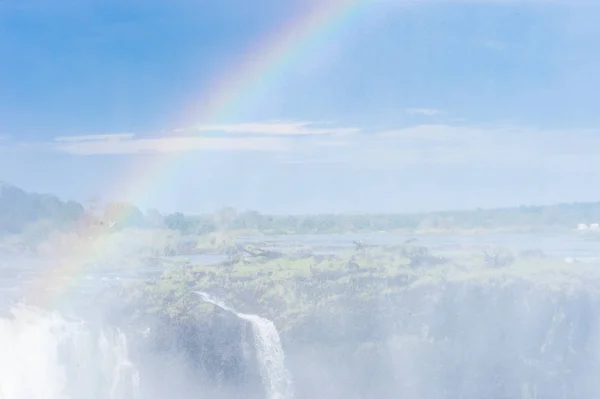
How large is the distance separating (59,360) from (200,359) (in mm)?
1125

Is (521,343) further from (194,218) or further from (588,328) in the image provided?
(194,218)

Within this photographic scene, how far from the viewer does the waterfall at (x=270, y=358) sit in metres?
6.91

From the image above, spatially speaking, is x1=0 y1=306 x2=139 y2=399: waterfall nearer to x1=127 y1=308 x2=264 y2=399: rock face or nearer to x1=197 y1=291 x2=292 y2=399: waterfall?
x1=127 y1=308 x2=264 y2=399: rock face

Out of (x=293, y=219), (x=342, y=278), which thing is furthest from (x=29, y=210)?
(x=342, y=278)

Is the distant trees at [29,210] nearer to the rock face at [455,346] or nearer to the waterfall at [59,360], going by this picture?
the waterfall at [59,360]

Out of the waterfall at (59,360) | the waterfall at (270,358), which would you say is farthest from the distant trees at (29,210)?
the waterfall at (270,358)

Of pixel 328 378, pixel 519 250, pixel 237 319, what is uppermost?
Answer: pixel 519 250

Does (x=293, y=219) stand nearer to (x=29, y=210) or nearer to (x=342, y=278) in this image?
(x=342, y=278)

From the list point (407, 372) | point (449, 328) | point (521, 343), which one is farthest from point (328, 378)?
point (521, 343)

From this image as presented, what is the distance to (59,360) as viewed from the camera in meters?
6.53

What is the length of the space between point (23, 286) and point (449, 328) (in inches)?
140

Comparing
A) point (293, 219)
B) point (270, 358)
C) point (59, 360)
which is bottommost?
point (270, 358)

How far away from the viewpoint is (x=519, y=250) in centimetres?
735

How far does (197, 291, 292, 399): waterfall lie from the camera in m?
6.91
